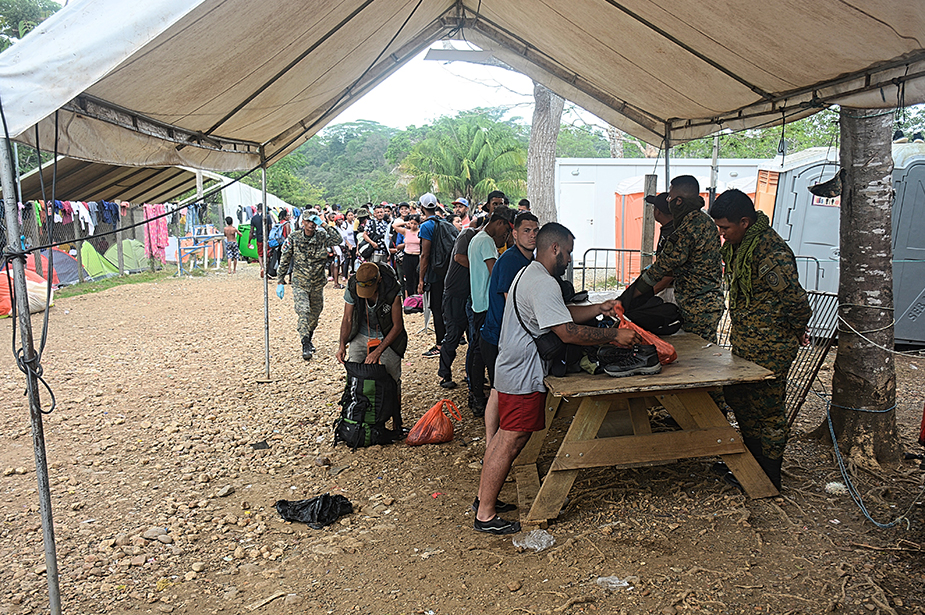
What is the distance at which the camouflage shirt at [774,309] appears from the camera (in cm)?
375

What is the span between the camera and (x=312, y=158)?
66.4m

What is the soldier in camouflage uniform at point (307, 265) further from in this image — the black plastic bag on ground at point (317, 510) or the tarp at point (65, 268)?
the tarp at point (65, 268)

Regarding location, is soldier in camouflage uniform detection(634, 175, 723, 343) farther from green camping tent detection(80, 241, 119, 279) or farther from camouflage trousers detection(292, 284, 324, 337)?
green camping tent detection(80, 241, 119, 279)

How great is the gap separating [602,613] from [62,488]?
390cm

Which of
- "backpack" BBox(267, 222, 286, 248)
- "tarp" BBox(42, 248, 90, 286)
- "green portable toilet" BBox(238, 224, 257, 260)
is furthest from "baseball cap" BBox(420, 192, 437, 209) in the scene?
"green portable toilet" BBox(238, 224, 257, 260)

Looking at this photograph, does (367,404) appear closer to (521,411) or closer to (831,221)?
(521,411)

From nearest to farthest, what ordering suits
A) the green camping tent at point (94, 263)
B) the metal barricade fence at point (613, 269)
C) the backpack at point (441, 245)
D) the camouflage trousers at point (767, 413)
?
the camouflage trousers at point (767, 413) < the backpack at point (441, 245) < the metal barricade fence at point (613, 269) < the green camping tent at point (94, 263)

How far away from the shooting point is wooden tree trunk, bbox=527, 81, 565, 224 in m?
15.8

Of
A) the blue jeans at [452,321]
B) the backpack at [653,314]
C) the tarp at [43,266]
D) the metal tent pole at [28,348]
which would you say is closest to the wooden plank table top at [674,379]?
the backpack at [653,314]

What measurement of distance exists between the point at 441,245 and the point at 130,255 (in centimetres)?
1512

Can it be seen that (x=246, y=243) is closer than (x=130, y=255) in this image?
No

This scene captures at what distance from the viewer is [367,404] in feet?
16.6

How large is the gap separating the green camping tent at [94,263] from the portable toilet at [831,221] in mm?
16150

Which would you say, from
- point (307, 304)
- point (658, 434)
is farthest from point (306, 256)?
point (658, 434)
